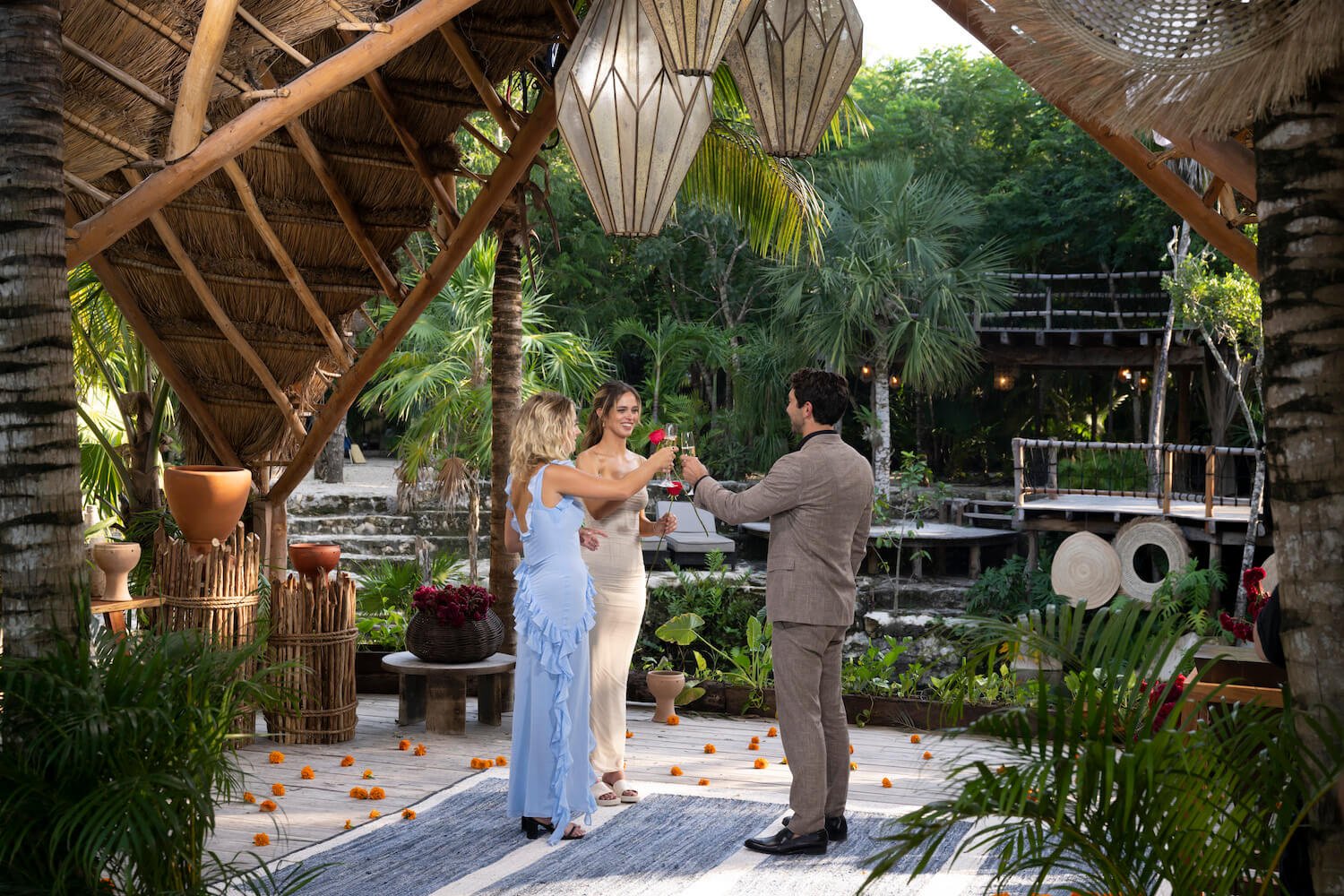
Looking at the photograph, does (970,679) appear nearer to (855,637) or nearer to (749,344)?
(855,637)

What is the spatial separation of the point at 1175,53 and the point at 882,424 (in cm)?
1913

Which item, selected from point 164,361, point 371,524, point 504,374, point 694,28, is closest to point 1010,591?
point 371,524

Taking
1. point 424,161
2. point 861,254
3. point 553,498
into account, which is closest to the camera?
point 553,498

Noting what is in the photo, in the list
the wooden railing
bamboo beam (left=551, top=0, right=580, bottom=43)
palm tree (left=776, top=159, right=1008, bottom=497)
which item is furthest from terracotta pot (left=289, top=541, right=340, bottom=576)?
palm tree (left=776, top=159, right=1008, bottom=497)

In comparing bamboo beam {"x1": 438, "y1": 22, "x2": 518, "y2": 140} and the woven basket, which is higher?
bamboo beam {"x1": 438, "y1": 22, "x2": 518, "y2": 140}

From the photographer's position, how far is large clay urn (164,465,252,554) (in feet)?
17.9

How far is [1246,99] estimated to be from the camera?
2227 millimetres

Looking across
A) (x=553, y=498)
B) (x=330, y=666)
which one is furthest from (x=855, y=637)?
(x=553, y=498)

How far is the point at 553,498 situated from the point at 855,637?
10.9m

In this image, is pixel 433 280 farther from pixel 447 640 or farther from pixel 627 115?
pixel 627 115

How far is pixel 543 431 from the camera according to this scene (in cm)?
447

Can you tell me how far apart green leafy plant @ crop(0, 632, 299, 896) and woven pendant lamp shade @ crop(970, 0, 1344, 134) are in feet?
6.92

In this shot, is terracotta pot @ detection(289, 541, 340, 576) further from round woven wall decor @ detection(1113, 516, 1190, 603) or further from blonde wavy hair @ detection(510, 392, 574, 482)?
round woven wall decor @ detection(1113, 516, 1190, 603)

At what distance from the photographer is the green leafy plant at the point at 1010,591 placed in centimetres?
1689
